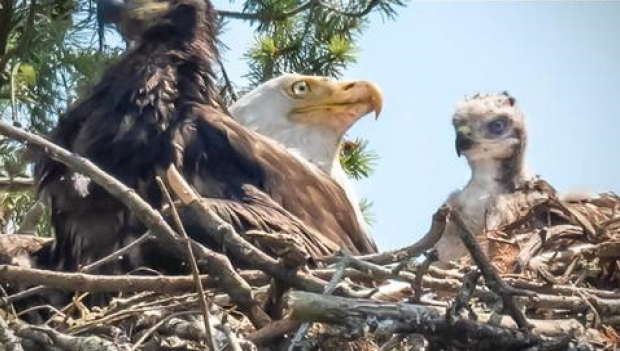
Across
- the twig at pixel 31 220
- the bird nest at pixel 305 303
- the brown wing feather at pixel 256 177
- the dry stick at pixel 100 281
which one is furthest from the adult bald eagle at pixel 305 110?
the dry stick at pixel 100 281

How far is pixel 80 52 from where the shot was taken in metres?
5.34

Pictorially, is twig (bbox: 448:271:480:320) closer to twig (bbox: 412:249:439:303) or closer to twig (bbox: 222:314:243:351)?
twig (bbox: 412:249:439:303)

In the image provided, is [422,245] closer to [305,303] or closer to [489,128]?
[305,303]

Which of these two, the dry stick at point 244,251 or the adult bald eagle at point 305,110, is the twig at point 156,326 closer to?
the dry stick at point 244,251

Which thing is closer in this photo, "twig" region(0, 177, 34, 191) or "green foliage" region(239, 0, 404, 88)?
"twig" region(0, 177, 34, 191)

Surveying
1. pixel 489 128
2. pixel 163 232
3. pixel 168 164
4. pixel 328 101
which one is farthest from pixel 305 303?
pixel 489 128

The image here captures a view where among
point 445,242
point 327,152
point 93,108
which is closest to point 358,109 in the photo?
point 327,152

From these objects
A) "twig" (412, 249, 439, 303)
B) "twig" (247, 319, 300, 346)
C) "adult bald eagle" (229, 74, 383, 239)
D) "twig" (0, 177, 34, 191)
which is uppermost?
"adult bald eagle" (229, 74, 383, 239)

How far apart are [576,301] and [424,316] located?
0.49 m

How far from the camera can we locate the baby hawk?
6.42 metres

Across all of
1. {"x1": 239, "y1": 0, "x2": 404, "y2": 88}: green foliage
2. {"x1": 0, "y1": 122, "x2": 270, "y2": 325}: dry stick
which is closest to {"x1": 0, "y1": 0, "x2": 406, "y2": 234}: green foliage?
{"x1": 239, "y1": 0, "x2": 404, "y2": 88}: green foliage

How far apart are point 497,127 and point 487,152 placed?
0.79 ft

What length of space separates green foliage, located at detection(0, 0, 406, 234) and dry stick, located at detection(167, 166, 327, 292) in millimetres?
971

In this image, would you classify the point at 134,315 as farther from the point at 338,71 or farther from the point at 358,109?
the point at 338,71
